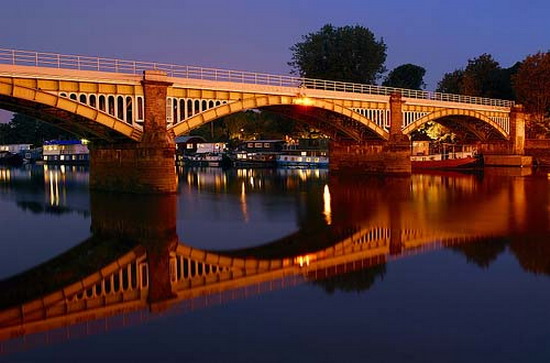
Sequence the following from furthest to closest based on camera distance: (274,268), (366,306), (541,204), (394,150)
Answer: (394,150), (541,204), (274,268), (366,306)

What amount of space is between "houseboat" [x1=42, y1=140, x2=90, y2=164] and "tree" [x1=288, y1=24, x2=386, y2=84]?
4679cm

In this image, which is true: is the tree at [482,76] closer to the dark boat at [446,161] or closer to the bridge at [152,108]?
the dark boat at [446,161]

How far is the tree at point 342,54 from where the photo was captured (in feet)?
275

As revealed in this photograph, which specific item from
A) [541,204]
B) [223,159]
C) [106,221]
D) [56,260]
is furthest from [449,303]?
[223,159]

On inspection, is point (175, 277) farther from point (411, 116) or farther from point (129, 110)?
point (411, 116)

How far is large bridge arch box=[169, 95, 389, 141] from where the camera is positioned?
41.2 metres

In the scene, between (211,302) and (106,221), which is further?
(106,221)

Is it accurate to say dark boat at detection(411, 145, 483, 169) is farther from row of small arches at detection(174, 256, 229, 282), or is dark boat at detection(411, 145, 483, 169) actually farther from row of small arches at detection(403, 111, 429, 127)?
row of small arches at detection(174, 256, 229, 282)

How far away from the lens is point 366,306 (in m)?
14.1

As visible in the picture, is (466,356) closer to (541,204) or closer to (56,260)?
(56,260)

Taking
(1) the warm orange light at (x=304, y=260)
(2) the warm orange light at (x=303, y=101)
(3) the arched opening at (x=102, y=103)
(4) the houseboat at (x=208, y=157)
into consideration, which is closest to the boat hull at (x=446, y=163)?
(2) the warm orange light at (x=303, y=101)

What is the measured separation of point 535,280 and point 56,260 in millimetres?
15314

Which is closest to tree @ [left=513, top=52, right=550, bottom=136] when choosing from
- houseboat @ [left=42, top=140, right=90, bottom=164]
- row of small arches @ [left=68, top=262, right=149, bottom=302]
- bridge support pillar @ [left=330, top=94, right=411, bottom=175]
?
bridge support pillar @ [left=330, top=94, right=411, bottom=175]

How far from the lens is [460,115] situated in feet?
233
